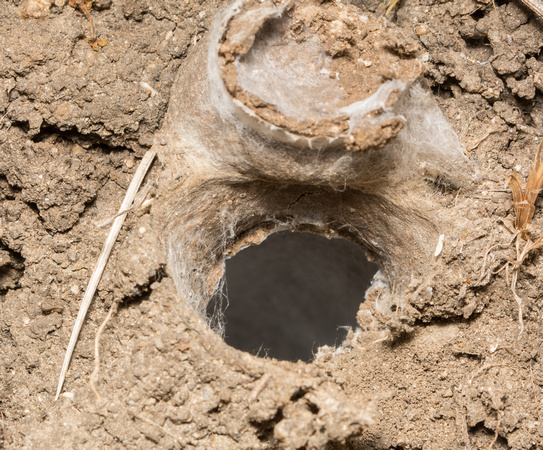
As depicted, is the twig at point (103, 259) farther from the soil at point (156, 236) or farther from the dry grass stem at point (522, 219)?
the dry grass stem at point (522, 219)

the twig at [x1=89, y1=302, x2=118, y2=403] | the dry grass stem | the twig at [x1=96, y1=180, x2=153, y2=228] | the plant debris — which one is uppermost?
the dry grass stem

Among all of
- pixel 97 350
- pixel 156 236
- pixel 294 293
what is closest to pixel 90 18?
pixel 156 236

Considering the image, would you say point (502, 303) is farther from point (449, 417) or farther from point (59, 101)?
point (59, 101)

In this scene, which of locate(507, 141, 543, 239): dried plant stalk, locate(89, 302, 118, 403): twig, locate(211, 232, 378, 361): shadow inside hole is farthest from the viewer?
locate(211, 232, 378, 361): shadow inside hole

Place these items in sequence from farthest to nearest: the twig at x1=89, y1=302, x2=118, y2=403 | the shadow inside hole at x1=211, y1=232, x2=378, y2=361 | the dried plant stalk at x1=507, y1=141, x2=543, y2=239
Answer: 1. the shadow inside hole at x1=211, y1=232, x2=378, y2=361
2. the dried plant stalk at x1=507, y1=141, x2=543, y2=239
3. the twig at x1=89, y1=302, x2=118, y2=403

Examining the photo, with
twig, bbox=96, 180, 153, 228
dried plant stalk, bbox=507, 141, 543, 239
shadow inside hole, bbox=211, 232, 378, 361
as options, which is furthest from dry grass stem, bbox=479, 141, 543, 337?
twig, bbox=96, 180, 153, 228

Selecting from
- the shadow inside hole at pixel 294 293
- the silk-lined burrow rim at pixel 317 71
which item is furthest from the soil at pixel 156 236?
the shadow inside hole at pixel 294 293

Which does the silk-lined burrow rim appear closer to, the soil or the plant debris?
the soil
